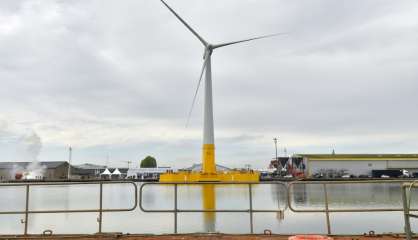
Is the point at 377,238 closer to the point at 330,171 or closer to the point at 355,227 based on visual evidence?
the point at 355,227

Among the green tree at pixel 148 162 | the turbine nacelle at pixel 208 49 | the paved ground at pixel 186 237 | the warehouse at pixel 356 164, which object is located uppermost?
the turbine nacelle at pixel 208 49

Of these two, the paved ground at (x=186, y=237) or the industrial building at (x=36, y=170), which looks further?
the industrial building at (x=36, y=170)

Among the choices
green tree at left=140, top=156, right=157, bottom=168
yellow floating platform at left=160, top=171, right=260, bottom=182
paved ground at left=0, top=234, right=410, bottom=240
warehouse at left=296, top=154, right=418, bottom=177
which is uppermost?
green tree at left=140, top=156, right=157, bottom=168

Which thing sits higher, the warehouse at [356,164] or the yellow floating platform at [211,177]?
the warehouse at [356,164]

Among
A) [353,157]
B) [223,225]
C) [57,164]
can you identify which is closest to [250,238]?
[223,225]

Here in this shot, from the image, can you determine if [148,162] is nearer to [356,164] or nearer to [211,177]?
[356,164]

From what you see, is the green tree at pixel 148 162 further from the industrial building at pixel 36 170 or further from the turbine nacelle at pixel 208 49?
the turbine nacelle at pixel 208 49

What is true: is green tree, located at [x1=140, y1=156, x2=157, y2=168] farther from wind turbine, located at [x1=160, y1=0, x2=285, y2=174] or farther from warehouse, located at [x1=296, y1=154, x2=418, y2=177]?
wind turbine, located at [x1=160, y1=0, x2=285, y2=174]

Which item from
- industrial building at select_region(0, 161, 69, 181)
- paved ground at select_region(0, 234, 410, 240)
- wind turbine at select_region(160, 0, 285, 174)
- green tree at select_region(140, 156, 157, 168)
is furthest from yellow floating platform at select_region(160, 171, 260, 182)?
green tree at select_region(140, 156, 157, 168)

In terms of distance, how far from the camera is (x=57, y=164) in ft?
478

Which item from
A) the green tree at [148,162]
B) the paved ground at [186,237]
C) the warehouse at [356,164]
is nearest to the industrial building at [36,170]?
the green tree at [148,162]

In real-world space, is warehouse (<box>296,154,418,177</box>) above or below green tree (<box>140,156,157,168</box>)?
below

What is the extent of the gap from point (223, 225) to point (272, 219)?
11.0 feet

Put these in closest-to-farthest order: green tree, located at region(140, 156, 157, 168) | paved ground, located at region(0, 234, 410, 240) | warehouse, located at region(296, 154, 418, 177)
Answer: paved ground, located at region(0, 234, 410, 240) < warehouse, located at region(296, 154, 418, 177) < green tree, located at region(140, 156, 157, 168)
